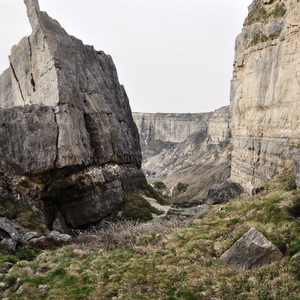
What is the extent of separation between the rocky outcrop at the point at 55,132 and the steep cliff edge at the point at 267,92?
1301 cm

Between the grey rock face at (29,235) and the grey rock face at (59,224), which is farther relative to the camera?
the grey rock face at (59,224)

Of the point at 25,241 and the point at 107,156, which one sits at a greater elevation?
the point at 107,156

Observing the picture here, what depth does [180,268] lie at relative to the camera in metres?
7.48

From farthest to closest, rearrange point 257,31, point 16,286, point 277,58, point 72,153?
point 257,31
point 277,58
point 72,153
point 16,286

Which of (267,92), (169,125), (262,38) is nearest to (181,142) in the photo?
(169,125)

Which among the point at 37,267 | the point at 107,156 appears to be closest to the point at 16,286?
the point at 37,267

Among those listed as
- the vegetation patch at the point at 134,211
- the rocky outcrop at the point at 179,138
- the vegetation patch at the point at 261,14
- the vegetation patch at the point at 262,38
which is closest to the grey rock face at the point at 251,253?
the vegetation patch at the point at 134,211

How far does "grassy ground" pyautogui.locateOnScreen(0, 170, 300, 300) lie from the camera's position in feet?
20.6

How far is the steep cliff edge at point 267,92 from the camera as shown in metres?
19.1

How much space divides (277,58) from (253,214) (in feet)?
57.1

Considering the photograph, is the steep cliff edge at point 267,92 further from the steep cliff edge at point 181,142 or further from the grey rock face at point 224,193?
the steep cliff edge at point 181,142

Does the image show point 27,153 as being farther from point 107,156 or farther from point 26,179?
point 107,156

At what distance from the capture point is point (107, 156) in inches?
908

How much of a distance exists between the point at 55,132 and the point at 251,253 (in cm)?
1391
